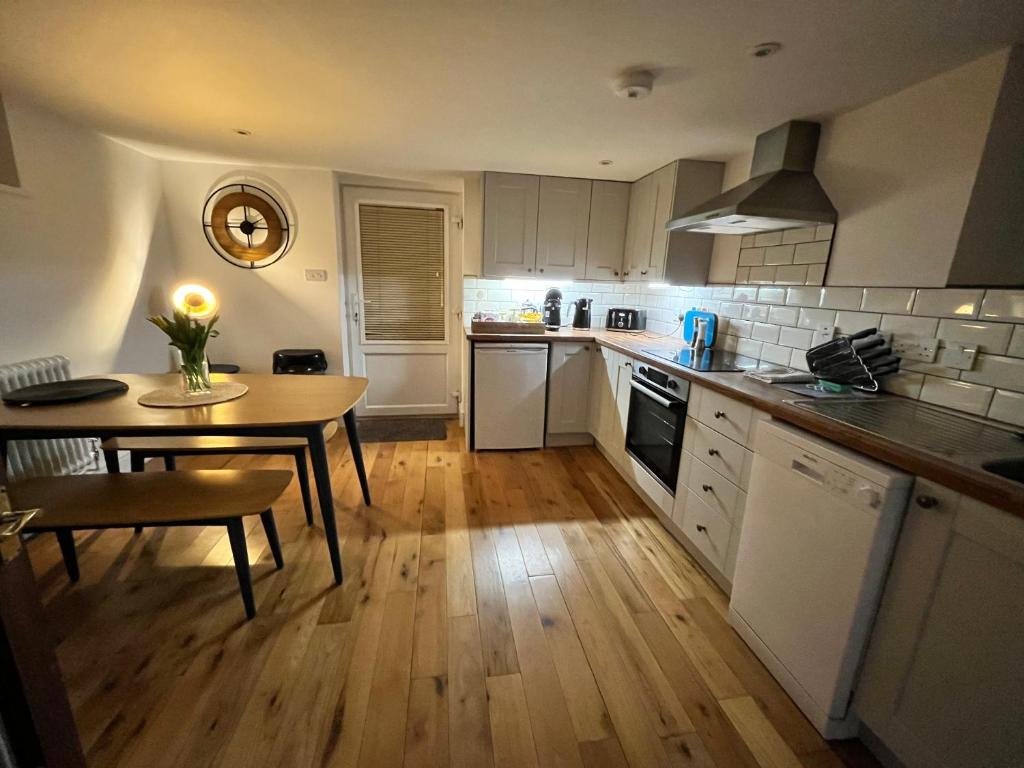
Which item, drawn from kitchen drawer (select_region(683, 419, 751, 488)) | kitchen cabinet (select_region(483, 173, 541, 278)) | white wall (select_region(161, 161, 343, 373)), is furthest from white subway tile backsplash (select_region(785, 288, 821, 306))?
white wall (select_region(161, 161, 343, 373))

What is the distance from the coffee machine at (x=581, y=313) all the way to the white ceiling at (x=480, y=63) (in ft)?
4.43

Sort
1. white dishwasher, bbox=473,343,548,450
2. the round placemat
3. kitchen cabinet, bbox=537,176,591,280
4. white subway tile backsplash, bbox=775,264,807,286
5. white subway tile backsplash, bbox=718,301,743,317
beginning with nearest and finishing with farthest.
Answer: the round placemat
white subway tile backsplash, bbox=775,264,807,286
white subway tile backsplash, bbox=718,301,743,317
white dishwasher, bbox=473,343,548,450
kitchen cabinet, bbox=537,176,591,280

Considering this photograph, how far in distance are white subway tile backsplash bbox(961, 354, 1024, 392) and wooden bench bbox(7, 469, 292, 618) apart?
2575mm

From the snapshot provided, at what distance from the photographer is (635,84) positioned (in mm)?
1547

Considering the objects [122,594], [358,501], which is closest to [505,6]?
[358,501]

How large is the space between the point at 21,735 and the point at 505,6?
1905mm

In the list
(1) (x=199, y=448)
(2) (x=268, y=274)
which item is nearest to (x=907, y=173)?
(1) (x=199, y=448)

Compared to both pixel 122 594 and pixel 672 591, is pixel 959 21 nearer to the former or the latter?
pixel 672 591

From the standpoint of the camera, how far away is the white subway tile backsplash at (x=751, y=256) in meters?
2.24

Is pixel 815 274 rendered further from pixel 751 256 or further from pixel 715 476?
pixel 715 476

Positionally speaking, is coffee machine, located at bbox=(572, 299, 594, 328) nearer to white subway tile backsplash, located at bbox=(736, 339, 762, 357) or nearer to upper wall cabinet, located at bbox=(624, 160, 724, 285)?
upper wall cabinet, located at bbox=(624, 160, 724, 285)

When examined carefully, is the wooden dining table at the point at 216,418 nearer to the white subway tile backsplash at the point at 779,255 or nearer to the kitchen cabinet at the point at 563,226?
the kitchen cabinet at the point at 563,226

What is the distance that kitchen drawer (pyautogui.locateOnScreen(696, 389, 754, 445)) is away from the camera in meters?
1.61

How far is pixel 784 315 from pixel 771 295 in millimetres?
154
